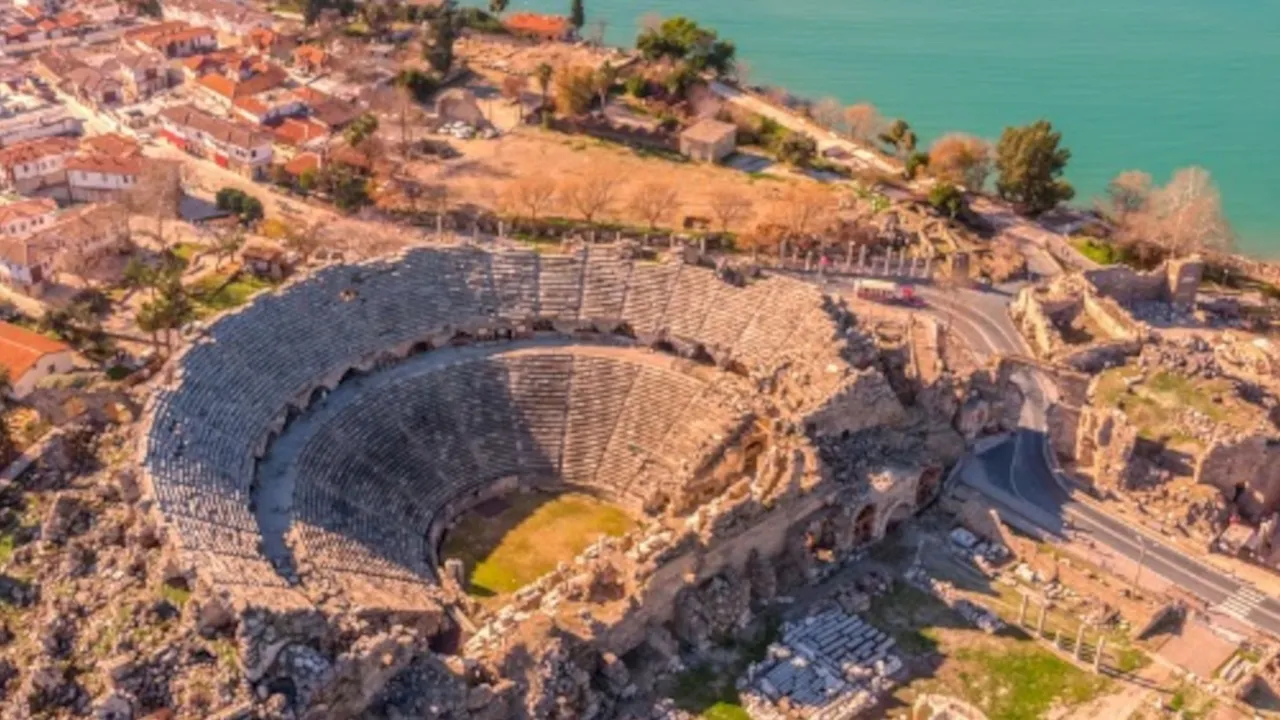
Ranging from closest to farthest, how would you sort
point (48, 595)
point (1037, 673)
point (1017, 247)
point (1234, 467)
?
point (48, 595), point (1037, 673), point (1234, 467), point (1017, 247)

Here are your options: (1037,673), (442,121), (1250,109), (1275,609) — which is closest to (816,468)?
(1037,673)

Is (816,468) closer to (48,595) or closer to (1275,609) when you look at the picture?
(1275,609)

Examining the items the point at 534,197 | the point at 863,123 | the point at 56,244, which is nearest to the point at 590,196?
the point at 534,197

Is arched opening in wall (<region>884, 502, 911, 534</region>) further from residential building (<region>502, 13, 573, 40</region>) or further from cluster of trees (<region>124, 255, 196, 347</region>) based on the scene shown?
residential building (<region>502, 13, 573, 40</region>)

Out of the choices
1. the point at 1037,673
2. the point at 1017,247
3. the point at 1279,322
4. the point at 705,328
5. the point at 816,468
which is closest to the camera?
the point at 1037,673

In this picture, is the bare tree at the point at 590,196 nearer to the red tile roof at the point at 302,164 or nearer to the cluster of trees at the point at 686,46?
the red tile roof at the point at 302,164

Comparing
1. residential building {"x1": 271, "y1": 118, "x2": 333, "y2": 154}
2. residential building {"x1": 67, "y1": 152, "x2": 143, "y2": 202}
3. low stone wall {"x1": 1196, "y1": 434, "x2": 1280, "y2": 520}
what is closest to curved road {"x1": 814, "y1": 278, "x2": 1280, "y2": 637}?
low stone wall {"x1": 1196, "y1": 434, "x2": 1280, "y2": 520}

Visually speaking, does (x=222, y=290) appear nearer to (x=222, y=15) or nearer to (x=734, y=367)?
(x=734, y=367)
